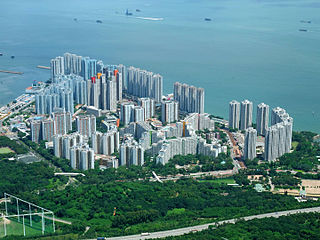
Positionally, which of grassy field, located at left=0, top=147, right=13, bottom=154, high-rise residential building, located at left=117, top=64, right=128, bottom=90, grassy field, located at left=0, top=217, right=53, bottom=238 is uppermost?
high-rise residential building, located at left=117, top=64, right=128, bottom=90

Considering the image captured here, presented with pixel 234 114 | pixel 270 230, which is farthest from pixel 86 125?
pixel 270 230

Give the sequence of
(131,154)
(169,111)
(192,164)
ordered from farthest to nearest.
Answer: (169,111)
(192,164)
(131,154)

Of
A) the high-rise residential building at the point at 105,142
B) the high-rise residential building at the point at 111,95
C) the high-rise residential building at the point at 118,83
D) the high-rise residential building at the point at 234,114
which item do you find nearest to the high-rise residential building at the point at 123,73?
the high-rise residential building at the point at 118,83

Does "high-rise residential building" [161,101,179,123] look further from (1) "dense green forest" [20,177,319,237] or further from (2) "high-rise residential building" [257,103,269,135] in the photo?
(1) "dense green forest" [20,177,319,237]

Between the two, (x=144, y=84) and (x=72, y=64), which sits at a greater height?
(x=72, y=64)

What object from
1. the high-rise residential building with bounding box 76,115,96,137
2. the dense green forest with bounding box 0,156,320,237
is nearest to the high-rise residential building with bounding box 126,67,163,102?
the high-rise residential building with bounding box 76,115,96,137

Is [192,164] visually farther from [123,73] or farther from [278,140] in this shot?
[123,73]

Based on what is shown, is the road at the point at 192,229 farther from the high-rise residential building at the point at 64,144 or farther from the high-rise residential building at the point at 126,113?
the high-rise residential building at the point at 126,113
